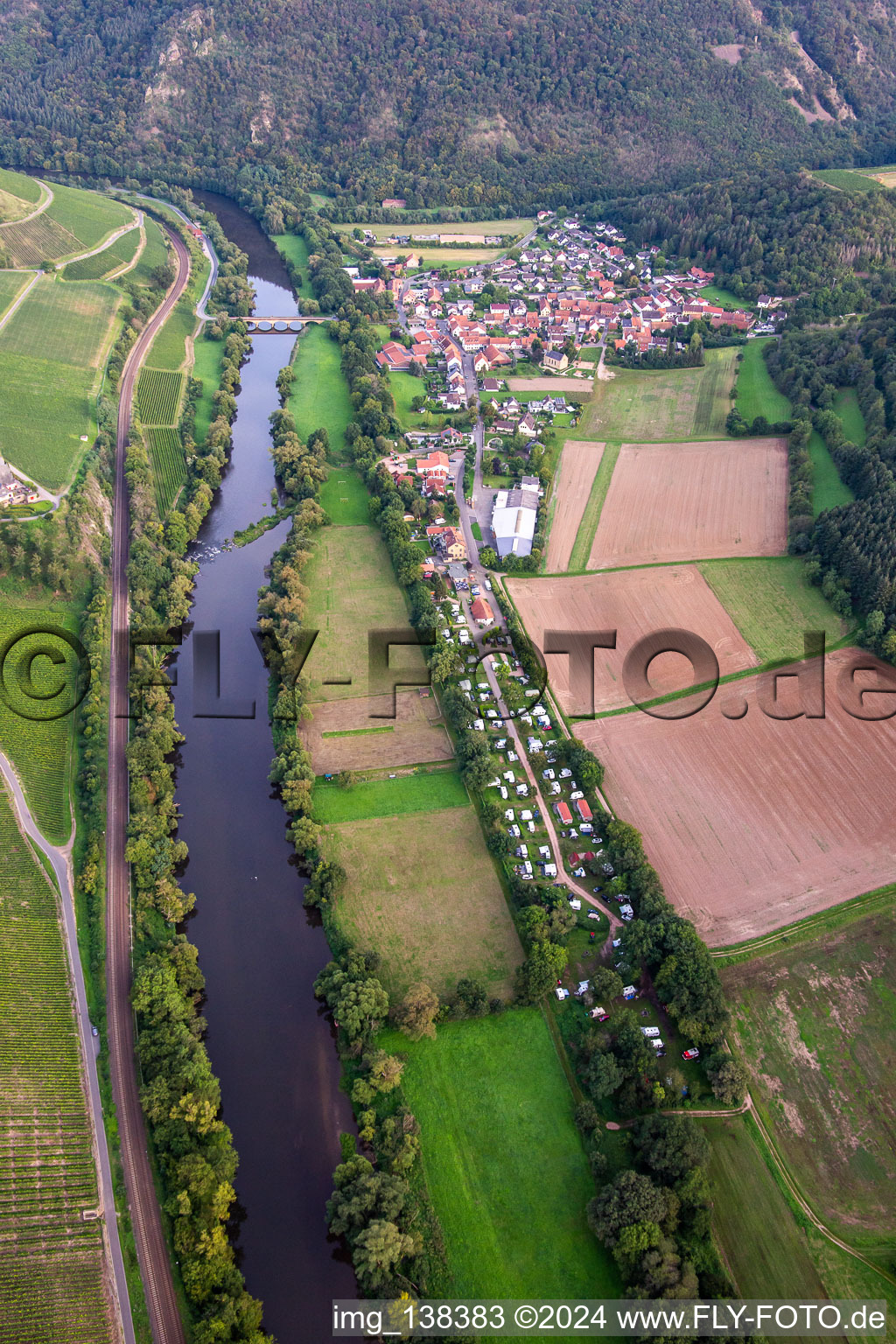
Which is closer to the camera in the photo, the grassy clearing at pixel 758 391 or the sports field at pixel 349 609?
the sports field at pixel 349 609

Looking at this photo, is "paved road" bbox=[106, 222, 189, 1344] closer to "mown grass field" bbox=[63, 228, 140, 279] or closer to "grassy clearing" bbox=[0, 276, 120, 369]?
"grassy clearing" bbox=[0, 276, 120, 369]

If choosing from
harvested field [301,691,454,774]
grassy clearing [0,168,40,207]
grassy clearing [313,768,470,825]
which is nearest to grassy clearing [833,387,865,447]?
harvested field [301,691,454,774]

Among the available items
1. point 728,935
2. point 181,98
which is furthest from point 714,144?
point 728,935

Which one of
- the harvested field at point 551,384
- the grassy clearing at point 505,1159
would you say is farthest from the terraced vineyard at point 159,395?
the grassy clearing at point 505,1159

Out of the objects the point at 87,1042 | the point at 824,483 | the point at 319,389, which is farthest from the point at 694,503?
the point at 87,1042

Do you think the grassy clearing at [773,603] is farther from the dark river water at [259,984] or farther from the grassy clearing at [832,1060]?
the dark river water at [259,984]

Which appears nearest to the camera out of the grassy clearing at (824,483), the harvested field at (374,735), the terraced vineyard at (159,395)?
the harvested field at (374,735)
